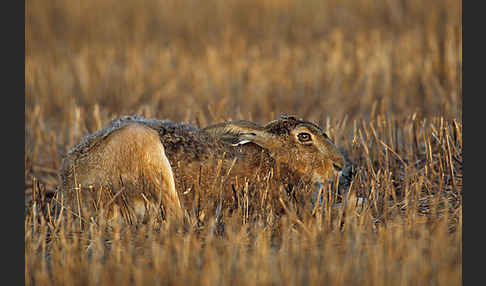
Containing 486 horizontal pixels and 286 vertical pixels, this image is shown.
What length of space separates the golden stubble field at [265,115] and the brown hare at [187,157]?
237 millimetres

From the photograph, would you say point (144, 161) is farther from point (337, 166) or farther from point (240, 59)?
point (240, 59)

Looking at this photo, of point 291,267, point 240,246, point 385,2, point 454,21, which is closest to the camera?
point 291,267

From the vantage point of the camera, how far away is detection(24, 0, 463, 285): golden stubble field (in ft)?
14.0

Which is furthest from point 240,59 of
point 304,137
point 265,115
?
point 304,137

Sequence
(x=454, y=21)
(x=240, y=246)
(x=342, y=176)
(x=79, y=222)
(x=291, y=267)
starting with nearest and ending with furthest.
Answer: (x=291, y=267)
(x=240, y=246)
(x=79, y=222)
(x=342, y=176)
(x=454, y=21)

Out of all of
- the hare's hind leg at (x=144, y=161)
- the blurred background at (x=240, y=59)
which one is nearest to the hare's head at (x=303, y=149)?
the hare's hind leg at (x=144, y=161)

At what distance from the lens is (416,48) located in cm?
1112

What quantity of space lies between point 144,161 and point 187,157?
0.49 meters

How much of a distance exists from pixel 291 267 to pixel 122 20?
1061cm

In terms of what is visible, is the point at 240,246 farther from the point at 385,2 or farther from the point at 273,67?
the point at 385,2

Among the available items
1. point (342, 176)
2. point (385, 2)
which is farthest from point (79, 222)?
point (385, 2)

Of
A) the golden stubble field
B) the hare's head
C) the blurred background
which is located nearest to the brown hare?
the hare's head

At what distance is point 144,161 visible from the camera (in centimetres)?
518

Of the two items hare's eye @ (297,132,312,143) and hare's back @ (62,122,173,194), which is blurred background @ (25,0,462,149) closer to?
hare's eye @ (297,132,312,143)
